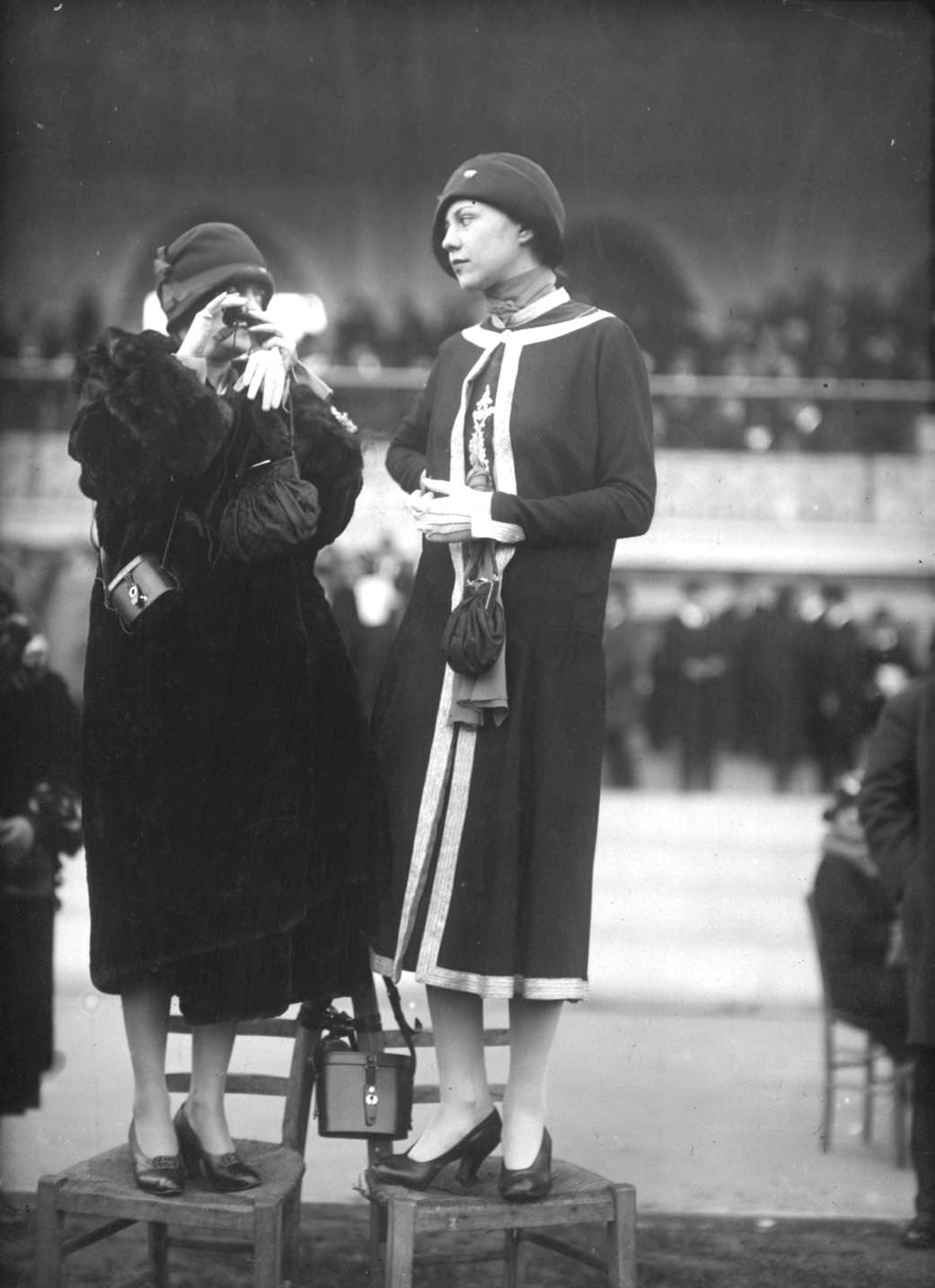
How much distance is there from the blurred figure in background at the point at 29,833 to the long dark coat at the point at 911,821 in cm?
203

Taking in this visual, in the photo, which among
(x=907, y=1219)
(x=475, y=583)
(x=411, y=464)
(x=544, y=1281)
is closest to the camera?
(x=475, y=583)

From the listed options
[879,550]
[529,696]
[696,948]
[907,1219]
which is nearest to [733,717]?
[879,550]

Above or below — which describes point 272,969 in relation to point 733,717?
below

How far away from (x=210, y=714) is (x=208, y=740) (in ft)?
0.17

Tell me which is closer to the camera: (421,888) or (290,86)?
(421,888)

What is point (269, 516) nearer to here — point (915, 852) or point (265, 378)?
point (265, 378)

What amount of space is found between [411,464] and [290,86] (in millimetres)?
1163

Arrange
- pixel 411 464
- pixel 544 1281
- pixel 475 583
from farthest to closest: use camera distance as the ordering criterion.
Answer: pixel 544 1281, pixel 411 464, pixel 475 583

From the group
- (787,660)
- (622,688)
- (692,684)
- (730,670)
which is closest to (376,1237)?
(787,660)

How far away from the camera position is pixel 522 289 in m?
3.39

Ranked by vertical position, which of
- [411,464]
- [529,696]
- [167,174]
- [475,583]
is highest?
[167,174]

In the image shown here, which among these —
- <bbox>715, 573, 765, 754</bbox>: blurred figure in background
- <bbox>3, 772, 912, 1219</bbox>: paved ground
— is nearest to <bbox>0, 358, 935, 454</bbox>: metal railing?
<bbox>715, 573, 765, 754</bbox>: blurred figure in background

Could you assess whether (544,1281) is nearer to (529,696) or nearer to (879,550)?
(529,696)

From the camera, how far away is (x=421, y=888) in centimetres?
326
